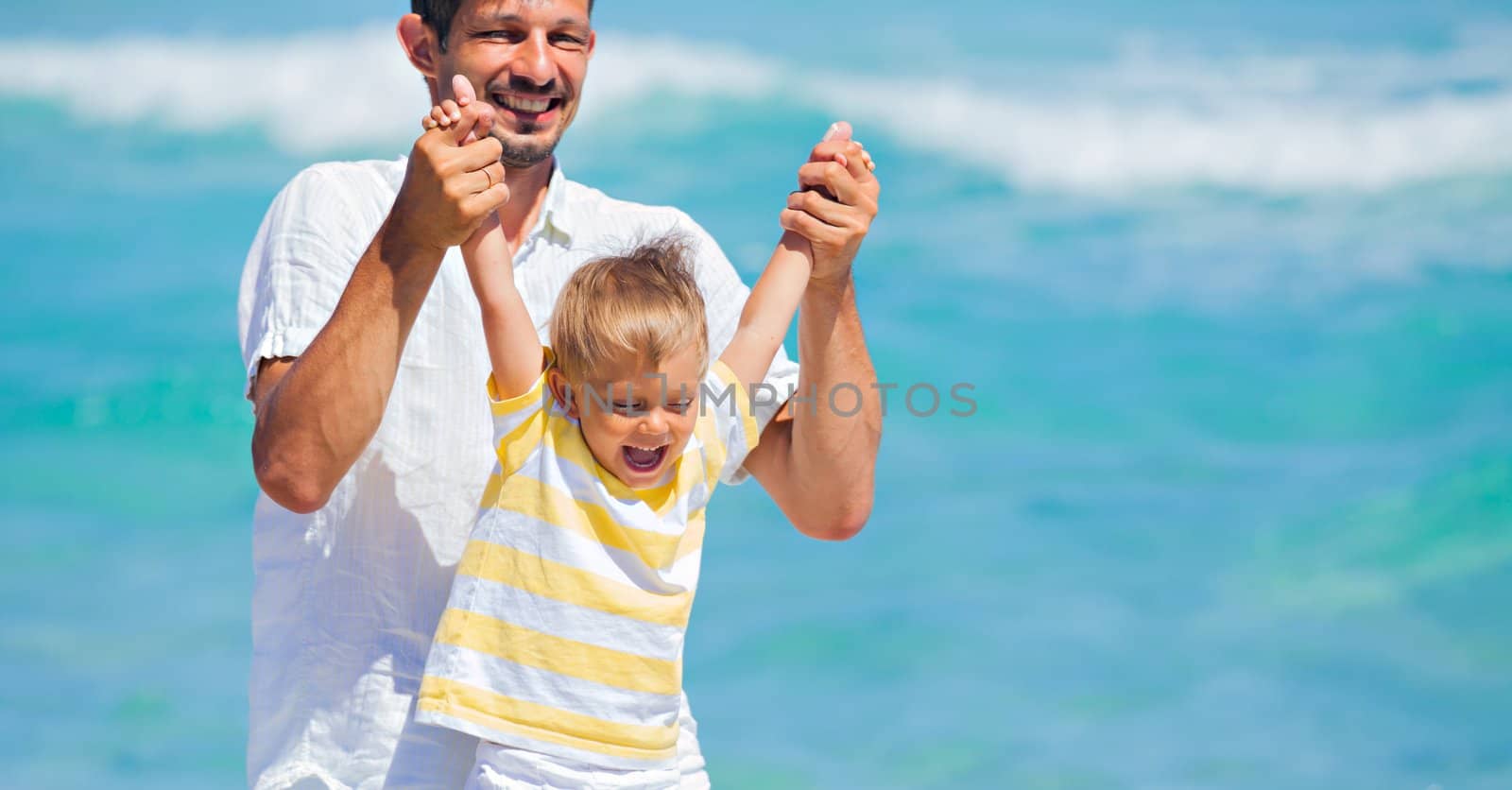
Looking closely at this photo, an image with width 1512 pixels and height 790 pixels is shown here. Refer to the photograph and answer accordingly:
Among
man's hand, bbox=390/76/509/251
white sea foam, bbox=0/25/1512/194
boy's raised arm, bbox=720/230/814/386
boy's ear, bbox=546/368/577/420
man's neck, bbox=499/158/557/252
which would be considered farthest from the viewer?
white sea foam, bbox=0/25/1512/194

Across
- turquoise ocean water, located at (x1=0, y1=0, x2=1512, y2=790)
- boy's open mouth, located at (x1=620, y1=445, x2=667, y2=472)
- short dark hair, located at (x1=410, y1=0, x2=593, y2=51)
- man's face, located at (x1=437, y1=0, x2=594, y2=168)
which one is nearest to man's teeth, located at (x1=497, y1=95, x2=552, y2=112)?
man's face, located at (x1=437, y1=0, x2=594, y2=168)

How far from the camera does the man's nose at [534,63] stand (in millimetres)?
2076

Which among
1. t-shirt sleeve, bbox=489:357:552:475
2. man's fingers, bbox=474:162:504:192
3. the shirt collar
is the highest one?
the shirt collar

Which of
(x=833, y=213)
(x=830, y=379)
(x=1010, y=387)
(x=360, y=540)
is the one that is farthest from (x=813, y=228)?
(x=1010, y=387)

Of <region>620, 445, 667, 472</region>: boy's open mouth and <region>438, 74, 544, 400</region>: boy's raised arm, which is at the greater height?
<region>438, 74, 544, 400</region>: boy's raised arm

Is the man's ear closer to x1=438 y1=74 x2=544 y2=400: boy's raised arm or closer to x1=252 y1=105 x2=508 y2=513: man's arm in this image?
x1=438 y1=74 x2=544 y2=400: boy's raised arm

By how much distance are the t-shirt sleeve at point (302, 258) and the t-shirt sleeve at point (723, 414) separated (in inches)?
17.4

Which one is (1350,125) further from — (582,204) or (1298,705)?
(582,204)

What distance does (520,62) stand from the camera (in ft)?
6.82

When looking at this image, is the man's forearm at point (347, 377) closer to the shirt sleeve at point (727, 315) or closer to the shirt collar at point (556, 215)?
the shirt collar at point (556, 215)

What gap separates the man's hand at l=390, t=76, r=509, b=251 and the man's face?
35 centimetres

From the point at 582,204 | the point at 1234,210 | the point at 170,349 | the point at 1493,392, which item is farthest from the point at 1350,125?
the point at 582,204

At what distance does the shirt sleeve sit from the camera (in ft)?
7.27

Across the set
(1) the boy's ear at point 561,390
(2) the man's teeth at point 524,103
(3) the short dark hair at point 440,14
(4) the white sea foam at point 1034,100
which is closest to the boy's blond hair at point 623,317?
(1) the boy's ear at point 561,390
